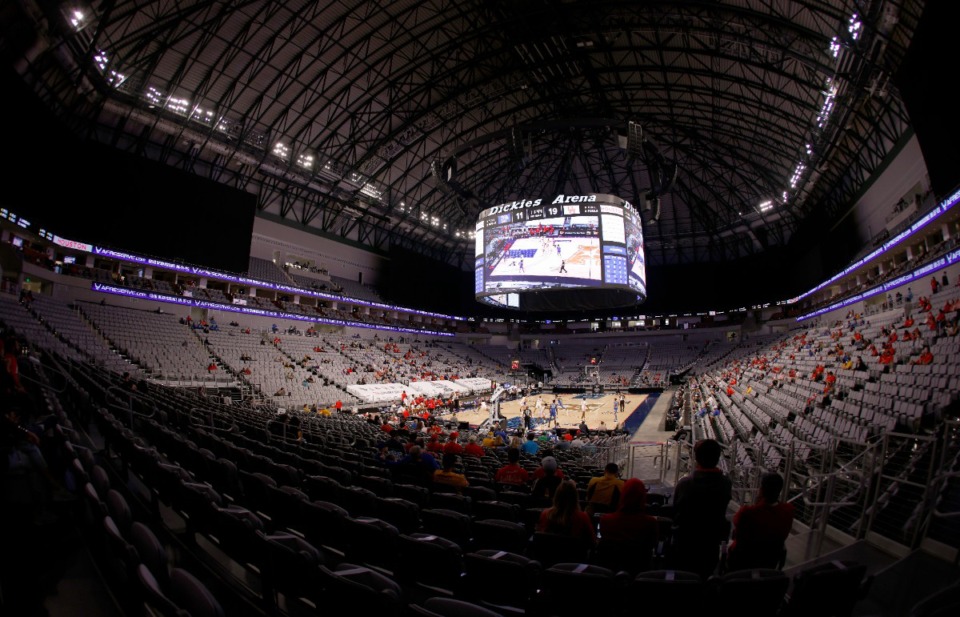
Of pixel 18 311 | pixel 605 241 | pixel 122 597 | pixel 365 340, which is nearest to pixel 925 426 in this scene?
pixel 122 597

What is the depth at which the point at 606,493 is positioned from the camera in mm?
4844

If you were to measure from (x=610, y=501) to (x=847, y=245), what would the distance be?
37.4 metres

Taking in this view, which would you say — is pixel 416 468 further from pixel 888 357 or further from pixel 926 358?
pixel 888 357

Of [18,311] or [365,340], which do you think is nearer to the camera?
[18,311]

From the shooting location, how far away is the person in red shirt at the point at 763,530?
323 centimetres

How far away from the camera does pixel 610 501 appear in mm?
4797

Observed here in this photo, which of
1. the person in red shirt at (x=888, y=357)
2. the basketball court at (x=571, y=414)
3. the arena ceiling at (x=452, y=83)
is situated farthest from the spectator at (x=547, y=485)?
the arena ceiling at (x=452, y=83)

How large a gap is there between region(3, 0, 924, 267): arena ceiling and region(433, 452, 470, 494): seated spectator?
19.2 m

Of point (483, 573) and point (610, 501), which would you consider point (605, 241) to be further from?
point (483, 573)

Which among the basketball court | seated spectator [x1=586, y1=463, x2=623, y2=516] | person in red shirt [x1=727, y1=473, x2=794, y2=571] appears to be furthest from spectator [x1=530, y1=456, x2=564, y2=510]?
the basketball court

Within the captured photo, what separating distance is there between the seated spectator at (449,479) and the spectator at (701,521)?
2844mm

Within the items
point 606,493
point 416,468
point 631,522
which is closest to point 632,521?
point 631,522

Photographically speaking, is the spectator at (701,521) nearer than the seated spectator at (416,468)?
Yes

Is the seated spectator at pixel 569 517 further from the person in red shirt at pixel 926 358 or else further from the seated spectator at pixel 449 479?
the person in red shirt at pixel 926 358
